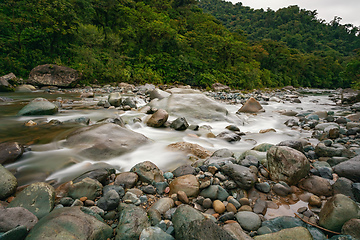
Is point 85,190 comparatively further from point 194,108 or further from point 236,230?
point 194,108

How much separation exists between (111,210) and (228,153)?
1.97 metres

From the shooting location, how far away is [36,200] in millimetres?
1667

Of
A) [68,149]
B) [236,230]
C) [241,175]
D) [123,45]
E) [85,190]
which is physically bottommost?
[68,149]

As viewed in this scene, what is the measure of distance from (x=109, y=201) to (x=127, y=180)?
1.44 ft

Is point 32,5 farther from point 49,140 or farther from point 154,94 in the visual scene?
point 49,140

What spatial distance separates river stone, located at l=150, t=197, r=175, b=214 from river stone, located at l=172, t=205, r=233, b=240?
0.21 meters

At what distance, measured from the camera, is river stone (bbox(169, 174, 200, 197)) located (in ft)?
6.80

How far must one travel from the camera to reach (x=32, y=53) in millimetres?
15234

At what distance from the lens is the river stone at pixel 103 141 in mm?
3088

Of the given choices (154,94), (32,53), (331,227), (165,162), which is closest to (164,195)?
(165,162)

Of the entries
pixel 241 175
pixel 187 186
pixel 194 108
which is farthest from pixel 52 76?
pixel 241 175

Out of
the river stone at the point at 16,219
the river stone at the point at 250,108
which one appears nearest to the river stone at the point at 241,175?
the river stone at the point at 16,219

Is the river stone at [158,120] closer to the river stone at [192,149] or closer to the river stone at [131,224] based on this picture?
the river stone at [192,149]

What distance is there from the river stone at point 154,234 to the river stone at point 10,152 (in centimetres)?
250
